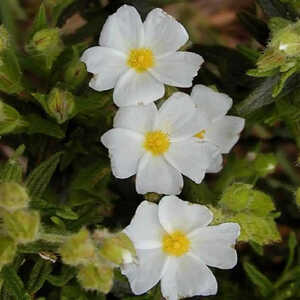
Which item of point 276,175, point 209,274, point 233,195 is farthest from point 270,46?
point 276,175

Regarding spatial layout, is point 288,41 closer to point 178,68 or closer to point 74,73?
point 178,68

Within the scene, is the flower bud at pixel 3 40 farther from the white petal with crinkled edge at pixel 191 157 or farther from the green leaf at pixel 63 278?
the green leaf at pixel 63 278

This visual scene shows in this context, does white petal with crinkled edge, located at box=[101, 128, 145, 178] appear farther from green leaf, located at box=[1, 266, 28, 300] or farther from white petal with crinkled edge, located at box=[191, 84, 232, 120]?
green leaf, located at box=[1, 266, 28, 300]

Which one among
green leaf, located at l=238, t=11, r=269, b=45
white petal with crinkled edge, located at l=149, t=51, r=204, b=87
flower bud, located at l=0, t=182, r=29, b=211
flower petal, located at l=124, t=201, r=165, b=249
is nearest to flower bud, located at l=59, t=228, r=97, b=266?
flower bud, located at l=0, t=182, r=29, b=211

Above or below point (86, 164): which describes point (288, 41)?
Answer: above

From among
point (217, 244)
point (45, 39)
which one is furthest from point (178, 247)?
point (45, 39)

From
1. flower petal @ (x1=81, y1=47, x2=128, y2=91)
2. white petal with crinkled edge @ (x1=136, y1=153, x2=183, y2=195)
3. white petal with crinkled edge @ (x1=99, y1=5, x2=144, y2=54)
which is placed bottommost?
white petal with crinkled edge @ (x1=136, y1=153, x2=183, y2=195)
